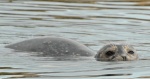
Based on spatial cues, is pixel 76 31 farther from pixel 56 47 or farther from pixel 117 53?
pixel 117 53

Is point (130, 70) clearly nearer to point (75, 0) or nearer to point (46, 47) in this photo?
point (46, 47)

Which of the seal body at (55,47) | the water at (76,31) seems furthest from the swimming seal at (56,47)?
the water at (76,31)

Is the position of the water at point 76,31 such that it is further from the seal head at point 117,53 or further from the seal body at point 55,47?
the seal body at point 55,47

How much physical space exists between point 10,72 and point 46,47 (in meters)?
2.21

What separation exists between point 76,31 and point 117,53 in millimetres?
3725

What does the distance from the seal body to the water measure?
10.6 inches

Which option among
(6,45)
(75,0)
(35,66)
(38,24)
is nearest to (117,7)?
(75,0)

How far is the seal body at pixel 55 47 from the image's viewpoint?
12461mm

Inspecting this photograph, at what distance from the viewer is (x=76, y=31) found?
15.5 m

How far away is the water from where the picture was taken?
34.7 ft

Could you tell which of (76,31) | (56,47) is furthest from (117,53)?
(76,31)

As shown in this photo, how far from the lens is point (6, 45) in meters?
13.3

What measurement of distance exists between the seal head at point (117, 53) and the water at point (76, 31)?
0.16 m

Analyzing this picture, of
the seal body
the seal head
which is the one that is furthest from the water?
the seal body
